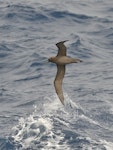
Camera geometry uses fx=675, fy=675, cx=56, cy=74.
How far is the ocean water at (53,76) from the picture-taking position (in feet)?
73.6

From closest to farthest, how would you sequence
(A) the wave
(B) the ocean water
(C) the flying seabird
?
(C) the flying seabird
(A) the wave
(B) the ocean water

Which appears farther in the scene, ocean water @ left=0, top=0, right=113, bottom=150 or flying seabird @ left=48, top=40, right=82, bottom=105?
ocean water @ left=0, top=0, right=113, bottom=150

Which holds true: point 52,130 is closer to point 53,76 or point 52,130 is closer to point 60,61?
point 60,61

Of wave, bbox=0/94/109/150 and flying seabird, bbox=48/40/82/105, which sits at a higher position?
flying seabird, bbox=48/40/82/105

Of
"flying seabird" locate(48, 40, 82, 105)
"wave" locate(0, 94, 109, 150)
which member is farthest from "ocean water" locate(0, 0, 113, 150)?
"flying seabird" locate(48, 40, 82, 105)

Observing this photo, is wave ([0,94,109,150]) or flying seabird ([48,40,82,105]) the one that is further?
wave ([0,94,109,150])

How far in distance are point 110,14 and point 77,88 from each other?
10968mm

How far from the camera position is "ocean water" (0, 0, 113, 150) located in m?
22.4

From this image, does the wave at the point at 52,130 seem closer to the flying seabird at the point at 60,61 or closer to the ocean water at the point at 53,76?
the ocean water at the point at 53,76

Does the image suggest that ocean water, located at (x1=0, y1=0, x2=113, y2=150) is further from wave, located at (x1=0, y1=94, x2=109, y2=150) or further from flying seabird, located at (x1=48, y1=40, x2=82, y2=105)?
flying seabird, located at (x1=48, y1=40, x2=82, y2=105)

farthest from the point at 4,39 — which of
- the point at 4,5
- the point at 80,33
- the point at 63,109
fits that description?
the point at 63,109

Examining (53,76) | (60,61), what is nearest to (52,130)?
(60,61)

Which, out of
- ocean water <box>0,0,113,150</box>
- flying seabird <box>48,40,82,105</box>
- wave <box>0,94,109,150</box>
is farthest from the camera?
ocean water <box>0,0,113,150</box>

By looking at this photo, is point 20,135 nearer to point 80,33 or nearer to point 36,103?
point 36,103
